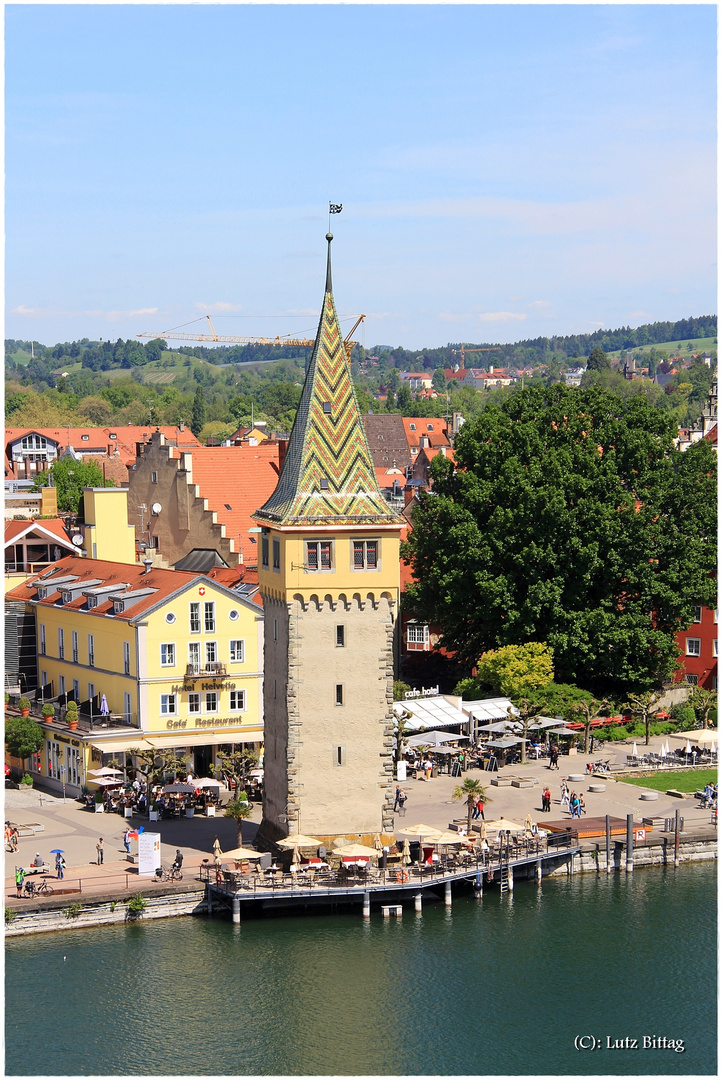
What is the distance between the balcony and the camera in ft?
268

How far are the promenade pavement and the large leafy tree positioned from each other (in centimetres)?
1000

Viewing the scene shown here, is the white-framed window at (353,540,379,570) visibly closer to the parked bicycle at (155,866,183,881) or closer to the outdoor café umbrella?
the outdoor café umbrella

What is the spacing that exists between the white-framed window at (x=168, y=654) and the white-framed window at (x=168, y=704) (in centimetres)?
144

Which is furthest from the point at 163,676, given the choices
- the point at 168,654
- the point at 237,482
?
the point at 237,482

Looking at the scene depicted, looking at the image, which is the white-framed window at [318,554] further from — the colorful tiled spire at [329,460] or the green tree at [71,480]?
the green tree at [71,480]

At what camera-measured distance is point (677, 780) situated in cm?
8475

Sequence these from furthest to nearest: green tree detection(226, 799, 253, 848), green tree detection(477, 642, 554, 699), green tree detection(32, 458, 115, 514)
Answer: green tree detection(32, 458, 115, 514) < green tree detection(477, 642, 554, 699) < green tree detection(226, 799, 253, 848)

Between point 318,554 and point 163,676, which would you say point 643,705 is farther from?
point 318,554

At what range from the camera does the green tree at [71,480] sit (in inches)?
6344

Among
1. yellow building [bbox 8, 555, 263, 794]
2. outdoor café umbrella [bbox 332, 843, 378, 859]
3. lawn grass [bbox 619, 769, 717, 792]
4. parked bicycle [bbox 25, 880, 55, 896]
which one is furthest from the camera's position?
lawn grass [bbox 619, 769, 717, 792]

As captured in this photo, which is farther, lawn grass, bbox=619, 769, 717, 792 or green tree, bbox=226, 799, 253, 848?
lawn grass, bbox=619, 769, 717, 792

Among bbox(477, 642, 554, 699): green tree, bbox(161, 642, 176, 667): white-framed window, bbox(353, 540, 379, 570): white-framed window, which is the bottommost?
bbox(477, 642, 554, 699): green tree

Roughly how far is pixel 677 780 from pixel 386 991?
1141 inches

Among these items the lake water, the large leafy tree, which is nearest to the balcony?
the lake water
